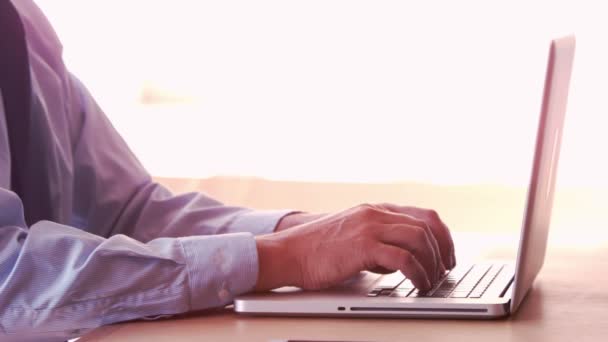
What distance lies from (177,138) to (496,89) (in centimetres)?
106

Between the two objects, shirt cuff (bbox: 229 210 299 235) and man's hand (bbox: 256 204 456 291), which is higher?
man's hand (bbox: 256 204 456 291)

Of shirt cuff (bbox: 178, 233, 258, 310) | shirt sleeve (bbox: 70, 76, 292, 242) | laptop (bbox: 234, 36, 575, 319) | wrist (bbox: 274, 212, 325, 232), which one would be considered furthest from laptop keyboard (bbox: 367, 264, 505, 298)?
shirt sleeve (bbox: 70, 76, 292, 242)

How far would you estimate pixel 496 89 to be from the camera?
10.4ft

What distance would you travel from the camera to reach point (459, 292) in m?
1.02

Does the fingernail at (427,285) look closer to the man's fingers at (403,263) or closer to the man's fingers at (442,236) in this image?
the man's fingers at (403,263)

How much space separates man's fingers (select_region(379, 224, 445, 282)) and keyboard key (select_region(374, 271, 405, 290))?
1.8 inches

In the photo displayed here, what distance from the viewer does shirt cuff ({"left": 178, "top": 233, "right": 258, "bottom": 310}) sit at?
39.9 inches

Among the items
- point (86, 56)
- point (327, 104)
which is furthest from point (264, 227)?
point (86, 56)

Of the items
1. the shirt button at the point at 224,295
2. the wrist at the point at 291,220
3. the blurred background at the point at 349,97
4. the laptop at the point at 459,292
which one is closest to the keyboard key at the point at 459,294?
the laptop at the point at 459,292

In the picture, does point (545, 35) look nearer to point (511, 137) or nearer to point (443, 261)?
point (511, 137)

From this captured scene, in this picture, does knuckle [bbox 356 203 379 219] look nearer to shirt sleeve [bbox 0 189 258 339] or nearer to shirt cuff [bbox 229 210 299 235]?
shirt sleeve [bbox 0 189 258 339]

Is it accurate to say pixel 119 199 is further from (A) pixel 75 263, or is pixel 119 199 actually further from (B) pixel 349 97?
(B) pixel 349 97

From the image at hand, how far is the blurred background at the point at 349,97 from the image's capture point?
10.3 ft

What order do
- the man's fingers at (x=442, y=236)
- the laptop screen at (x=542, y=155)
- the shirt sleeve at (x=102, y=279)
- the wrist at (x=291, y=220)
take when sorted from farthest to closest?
the wrist at (x=291, y=220) < the man's fingers at (x=442, y=236) < the shirt sleeve at (x=102, y=279) < the laptop screen at (x=542, y=155)
